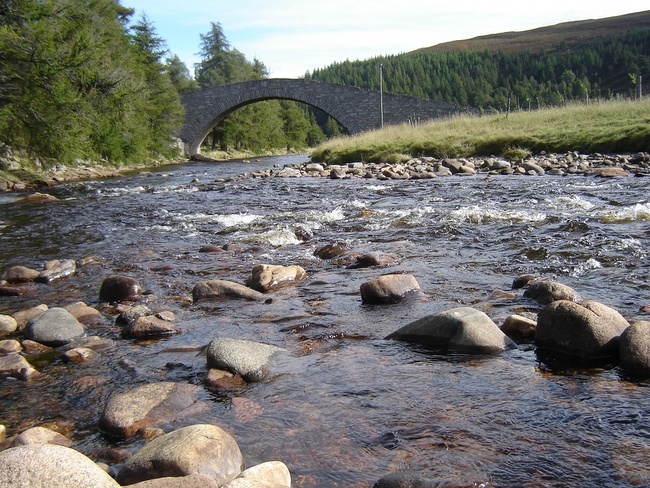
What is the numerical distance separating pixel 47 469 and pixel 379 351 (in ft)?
6.70

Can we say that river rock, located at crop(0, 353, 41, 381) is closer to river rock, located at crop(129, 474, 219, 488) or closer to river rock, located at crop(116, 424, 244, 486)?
river rock, located at crop(116, 424, 244, 486)

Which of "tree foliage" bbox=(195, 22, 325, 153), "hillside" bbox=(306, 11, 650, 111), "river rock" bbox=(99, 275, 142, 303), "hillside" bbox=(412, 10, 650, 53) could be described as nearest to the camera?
"river rock" bbox=(99, 275, 142, 303)

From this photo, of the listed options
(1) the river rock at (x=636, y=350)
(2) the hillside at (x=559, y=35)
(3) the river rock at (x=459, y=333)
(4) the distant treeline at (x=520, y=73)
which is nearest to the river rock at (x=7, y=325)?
(3) the river rock at (x=459, y=333)

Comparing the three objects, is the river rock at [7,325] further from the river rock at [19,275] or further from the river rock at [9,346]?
the river rock at [19,275]

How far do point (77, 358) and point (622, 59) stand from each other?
10765cm

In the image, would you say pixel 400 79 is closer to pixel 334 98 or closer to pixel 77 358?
pixel 334 98

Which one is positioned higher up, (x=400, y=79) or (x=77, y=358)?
(x=400, y=79)

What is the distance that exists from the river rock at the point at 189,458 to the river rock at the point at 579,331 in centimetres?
185

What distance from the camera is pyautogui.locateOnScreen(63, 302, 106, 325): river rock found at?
4.34 m

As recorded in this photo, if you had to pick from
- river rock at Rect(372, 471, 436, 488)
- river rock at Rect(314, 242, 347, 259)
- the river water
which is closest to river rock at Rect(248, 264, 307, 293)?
the river water

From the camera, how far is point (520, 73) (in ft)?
345

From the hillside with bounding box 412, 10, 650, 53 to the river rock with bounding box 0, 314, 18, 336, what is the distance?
5024 inches

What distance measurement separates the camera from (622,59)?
95062 millimetres

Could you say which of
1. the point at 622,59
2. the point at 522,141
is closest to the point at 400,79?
the point at 622,59
